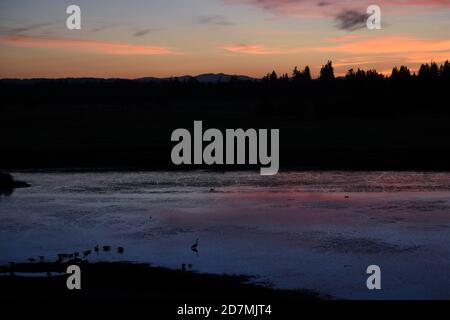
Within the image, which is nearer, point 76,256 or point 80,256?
point 76,256

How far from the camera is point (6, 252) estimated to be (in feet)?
71.2

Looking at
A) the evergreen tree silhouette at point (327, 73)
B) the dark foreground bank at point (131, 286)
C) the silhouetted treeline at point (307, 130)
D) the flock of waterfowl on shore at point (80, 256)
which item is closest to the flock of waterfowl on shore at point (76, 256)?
the flock of waterfowl on shore at point (80, 256)

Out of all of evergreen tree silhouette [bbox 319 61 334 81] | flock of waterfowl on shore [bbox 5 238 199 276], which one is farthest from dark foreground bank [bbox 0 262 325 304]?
evergreen tree silhouette [bbox 319 61 334 81]

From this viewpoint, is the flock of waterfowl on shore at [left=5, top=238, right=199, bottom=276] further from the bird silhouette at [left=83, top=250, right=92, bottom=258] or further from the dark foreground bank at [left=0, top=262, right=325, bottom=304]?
the dark foreground bank at [left=0, top=262, right=325, bottom=304]

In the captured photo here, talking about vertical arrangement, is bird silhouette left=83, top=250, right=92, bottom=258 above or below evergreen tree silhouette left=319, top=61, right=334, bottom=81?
below

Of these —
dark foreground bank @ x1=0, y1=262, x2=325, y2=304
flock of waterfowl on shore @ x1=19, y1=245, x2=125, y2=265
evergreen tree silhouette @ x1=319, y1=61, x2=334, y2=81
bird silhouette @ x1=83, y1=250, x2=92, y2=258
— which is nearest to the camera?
dark foreground bank @ x1=0, y1=262, x2=325, y2=304

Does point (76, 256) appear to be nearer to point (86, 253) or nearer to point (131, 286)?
point (86, 253)

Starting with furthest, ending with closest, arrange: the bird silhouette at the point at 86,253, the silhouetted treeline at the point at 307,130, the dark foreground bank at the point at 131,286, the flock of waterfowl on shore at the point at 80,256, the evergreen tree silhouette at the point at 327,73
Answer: the evergreen tree silhouette at the point at 327,73 → the silhouetted treeline at the point at 307,130 → the bird silhouette at the point at 86,253 → the flock of waterfowl on shore at the point at 80,256 → the dark foreground bank at the point at 131,286

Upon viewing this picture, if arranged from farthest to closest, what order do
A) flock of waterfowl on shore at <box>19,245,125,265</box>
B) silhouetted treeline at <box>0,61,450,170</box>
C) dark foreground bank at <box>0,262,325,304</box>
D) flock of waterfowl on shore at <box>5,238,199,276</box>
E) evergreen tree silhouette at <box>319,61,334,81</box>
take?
evergreen tree silhouette at <box>319,61,334,81</box> < silhouetted treeline at <box>0,61,450,170</box> < flock of waterfowl on shore at <box>19,245,125,265</box> < flock of waterfowl on shore at <box>5,238,199,276</box> < dark foreground bank at <box>0,262,325,304</box>

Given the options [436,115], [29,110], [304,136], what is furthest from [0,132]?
[436,115]

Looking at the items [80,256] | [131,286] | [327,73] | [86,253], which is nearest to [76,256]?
[80,256]

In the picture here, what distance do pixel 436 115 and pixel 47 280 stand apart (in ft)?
251

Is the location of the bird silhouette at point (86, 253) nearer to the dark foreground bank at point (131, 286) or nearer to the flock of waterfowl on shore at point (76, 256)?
the flock of waterfowl on shore at point (76, 256)
